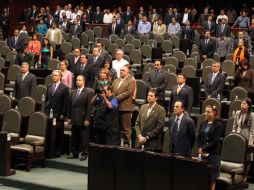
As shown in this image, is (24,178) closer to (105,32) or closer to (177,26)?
(177,26)

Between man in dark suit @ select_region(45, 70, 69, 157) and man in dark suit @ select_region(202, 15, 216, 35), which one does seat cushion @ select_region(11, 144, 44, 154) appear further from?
man in dark suit @ select_region(202, 15, 216, 35)

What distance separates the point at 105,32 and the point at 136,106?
8.87 meters

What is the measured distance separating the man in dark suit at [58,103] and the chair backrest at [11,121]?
50 centimetres

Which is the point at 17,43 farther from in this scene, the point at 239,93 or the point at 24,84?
the point at 239,93

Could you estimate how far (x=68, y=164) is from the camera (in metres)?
9.76

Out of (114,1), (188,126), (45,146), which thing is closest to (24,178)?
(45,146)

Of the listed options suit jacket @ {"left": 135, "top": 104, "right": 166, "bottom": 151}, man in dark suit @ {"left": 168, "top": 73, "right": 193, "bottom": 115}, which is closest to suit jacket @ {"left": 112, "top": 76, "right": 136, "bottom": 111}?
man in dark suit @ {"left": 168, "top": 73, "right": 193, "bottom": 115}

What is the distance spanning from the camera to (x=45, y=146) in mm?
9969

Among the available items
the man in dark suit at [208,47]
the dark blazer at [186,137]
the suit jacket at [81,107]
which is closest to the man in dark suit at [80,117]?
the suit jacket at [81,107]

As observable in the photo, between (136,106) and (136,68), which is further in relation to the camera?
(136,68)

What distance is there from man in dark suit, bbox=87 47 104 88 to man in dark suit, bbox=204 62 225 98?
210 centimetres

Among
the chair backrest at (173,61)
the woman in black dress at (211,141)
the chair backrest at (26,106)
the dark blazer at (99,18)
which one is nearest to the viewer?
the woman in black dress at (211,141)

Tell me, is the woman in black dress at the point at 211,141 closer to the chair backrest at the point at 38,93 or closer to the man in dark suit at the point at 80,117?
the man in dark suit at the point at 80,117

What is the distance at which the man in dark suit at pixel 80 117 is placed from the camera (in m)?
9.82
